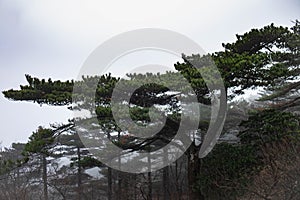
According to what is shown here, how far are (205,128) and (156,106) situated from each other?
1.30m

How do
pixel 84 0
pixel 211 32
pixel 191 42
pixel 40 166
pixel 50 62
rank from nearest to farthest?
1. pixel 84 0
2. pixel 191 42
3. pixel 211 32
4. pixel 50 62
5. pixel 40 166

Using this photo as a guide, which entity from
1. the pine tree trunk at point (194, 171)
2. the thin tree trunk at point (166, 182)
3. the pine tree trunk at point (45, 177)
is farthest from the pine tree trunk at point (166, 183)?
the pine tree trunk at point (194, 171)

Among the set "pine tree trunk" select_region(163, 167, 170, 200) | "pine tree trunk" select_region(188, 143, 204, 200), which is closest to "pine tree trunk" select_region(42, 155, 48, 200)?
"pine tree trunk" select_region(163, 167, 170, 200)

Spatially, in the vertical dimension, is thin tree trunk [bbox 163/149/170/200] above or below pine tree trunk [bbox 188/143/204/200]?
below

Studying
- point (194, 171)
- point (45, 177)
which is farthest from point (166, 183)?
point (194, 171)

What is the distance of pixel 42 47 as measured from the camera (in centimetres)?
803

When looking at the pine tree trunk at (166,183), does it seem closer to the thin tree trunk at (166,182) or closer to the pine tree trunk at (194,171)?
the thin tree trunk at (166,182)

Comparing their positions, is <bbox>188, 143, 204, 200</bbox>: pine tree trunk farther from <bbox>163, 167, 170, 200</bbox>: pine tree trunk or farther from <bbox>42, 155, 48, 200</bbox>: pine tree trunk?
<bbox>42, 155, 48, 200</bbox>: pine tree trunk

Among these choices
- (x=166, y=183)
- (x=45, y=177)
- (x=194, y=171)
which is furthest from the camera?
(x=45, y=177)

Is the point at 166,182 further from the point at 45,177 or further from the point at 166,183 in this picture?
the point at 45,177

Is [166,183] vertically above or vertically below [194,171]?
below

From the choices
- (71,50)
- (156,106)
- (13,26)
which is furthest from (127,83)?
(13,26)

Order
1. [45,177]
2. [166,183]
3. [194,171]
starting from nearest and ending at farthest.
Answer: [194,171]
[166,183]
[45,177]

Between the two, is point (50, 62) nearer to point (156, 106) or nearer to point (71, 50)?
point (71, 50)
